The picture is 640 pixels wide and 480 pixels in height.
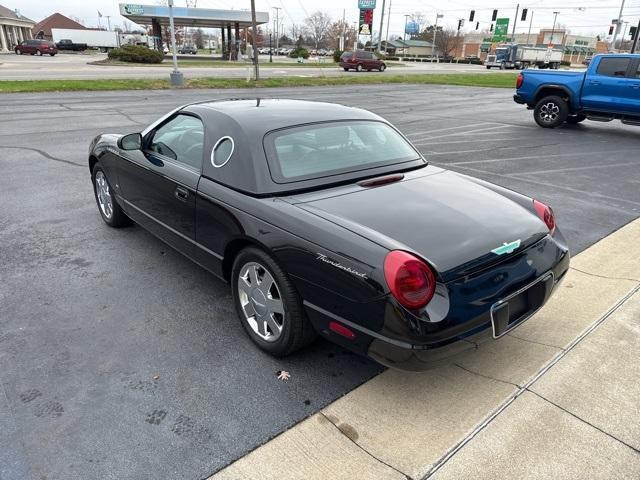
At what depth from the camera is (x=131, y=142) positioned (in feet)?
14.3

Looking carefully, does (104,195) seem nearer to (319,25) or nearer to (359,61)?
Result: (359,61)

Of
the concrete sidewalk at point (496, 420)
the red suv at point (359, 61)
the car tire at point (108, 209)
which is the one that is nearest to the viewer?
the concrete sidewalk at point (496, 420)

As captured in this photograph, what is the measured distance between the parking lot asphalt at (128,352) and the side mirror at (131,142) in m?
0.99

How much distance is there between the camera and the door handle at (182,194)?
359cm

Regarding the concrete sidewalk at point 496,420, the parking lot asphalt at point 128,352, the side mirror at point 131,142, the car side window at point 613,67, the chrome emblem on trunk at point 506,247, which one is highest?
the car side window at point 613,67

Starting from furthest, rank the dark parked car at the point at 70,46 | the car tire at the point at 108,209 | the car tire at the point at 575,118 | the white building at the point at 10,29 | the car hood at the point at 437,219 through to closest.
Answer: the dark parked car at the point at 70,46 → the white building at the point at 10,29 → the car tire at the point at 575,118 → the car tire at the point at 108,209 → the car hood at the point at 437,219

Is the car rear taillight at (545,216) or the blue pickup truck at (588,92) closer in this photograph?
the car rear taillight at (545,216)

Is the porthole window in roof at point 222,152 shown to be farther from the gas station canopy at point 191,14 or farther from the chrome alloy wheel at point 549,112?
the gas station canopy at point 191,14

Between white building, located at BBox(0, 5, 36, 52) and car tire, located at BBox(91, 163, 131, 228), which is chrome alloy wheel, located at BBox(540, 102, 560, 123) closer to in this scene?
car tire, located at BBox(91, 163, 131, 228)

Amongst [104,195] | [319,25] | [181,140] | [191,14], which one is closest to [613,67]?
[181,140]

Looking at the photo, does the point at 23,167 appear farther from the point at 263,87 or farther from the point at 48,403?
the point at 263,87

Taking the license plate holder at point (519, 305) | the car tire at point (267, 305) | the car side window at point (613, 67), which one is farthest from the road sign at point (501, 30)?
the car tire at point (267, 305)

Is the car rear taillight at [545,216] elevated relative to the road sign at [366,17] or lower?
lower

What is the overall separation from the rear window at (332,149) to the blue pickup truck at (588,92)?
10110 millimetres
